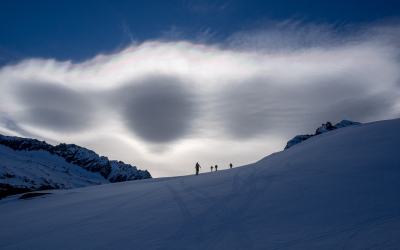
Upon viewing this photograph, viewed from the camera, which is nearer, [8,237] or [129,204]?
[8,237]

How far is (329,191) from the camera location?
9.42 metres

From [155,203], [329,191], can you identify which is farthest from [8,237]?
[329,191]

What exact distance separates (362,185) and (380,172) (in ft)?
7.18

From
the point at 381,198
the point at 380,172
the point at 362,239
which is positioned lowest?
the point at 362,239

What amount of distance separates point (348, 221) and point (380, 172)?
5.84 metres

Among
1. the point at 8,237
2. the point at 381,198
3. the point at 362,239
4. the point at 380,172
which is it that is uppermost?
the point at 380,172

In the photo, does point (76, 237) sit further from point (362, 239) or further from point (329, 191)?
point (329, 191)

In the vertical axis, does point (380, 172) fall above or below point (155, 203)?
above

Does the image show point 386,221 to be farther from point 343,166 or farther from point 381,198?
point 343,166

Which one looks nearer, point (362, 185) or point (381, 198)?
point (381, 198)

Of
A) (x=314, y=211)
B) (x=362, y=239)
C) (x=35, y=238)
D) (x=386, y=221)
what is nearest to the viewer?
(x=362, y=239)

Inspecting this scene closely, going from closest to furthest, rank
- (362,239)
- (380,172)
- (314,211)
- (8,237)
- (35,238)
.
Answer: (362,239)
(314,211)
(35,238)
(8,237)
(380,172)

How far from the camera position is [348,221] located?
6.80m

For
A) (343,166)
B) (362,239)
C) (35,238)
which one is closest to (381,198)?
(362,239)
